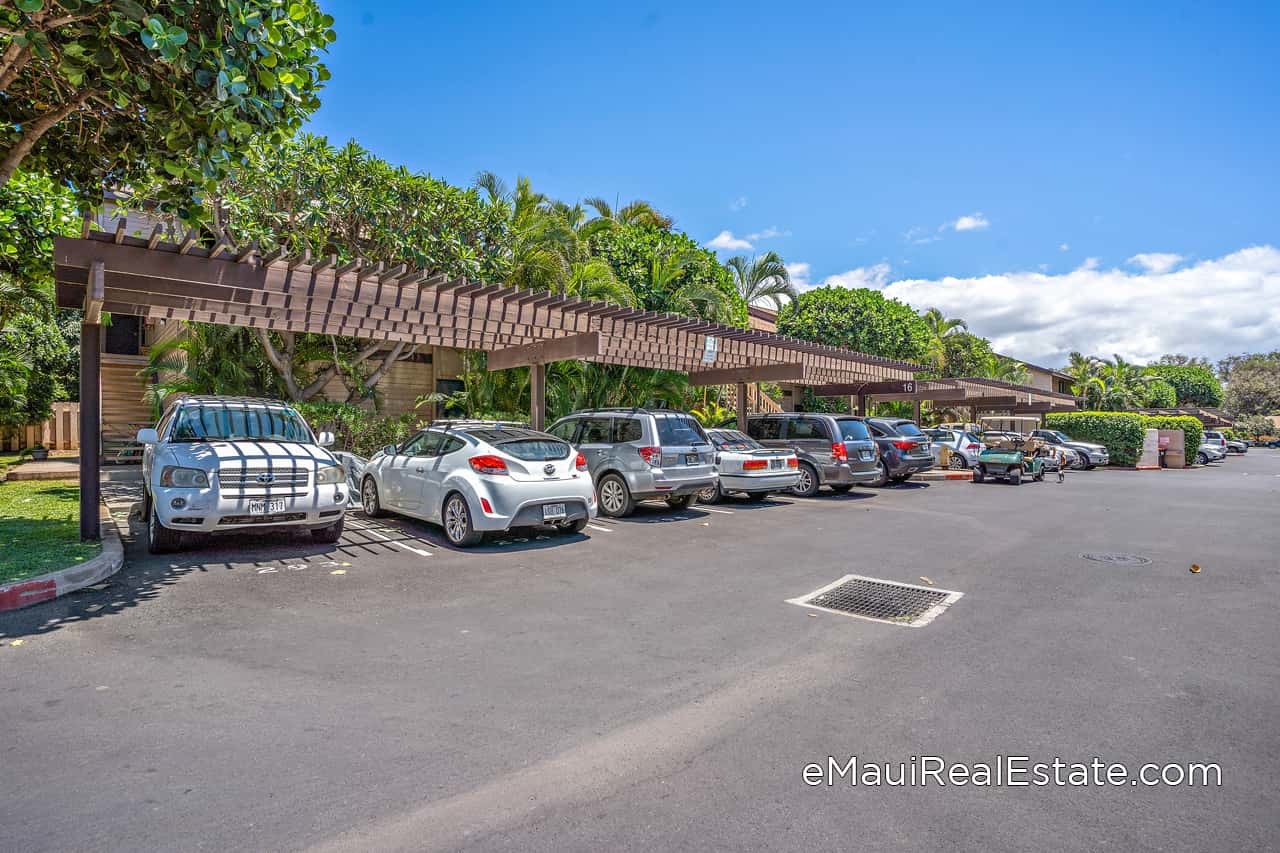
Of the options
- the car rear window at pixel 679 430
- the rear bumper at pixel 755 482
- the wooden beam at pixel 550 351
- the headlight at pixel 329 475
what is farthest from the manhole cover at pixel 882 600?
the wooden beam at pixel 550 351

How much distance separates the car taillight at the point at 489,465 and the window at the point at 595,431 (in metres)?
3.37

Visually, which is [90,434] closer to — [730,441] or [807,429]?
[730,441]

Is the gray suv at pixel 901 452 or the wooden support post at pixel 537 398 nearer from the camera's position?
the wooden support post at pixel 537 398

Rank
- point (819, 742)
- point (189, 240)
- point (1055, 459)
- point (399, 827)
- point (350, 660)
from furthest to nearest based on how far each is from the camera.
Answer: point (1055, 459) → point (189, 240) → point (350, 660) → point (819, 742) → point (399, 827)

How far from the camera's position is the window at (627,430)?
11.2 m

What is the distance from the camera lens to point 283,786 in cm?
306

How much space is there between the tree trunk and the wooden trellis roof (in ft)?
2.66

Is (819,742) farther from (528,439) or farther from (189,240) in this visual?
(189,240)

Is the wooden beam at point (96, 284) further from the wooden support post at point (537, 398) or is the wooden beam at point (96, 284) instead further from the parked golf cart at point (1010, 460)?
the parked golf cart at point (1010, 460)

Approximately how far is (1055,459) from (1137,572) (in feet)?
54.1

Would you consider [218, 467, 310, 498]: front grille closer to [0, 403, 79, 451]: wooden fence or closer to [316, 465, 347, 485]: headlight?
[316, 465, 347, 485]: headlight

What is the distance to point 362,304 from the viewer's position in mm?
9898

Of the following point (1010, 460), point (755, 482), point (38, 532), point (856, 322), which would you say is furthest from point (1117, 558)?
point (856, 322)

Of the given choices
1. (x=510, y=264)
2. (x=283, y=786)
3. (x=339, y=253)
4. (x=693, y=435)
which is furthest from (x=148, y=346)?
(x=283, y=786)
